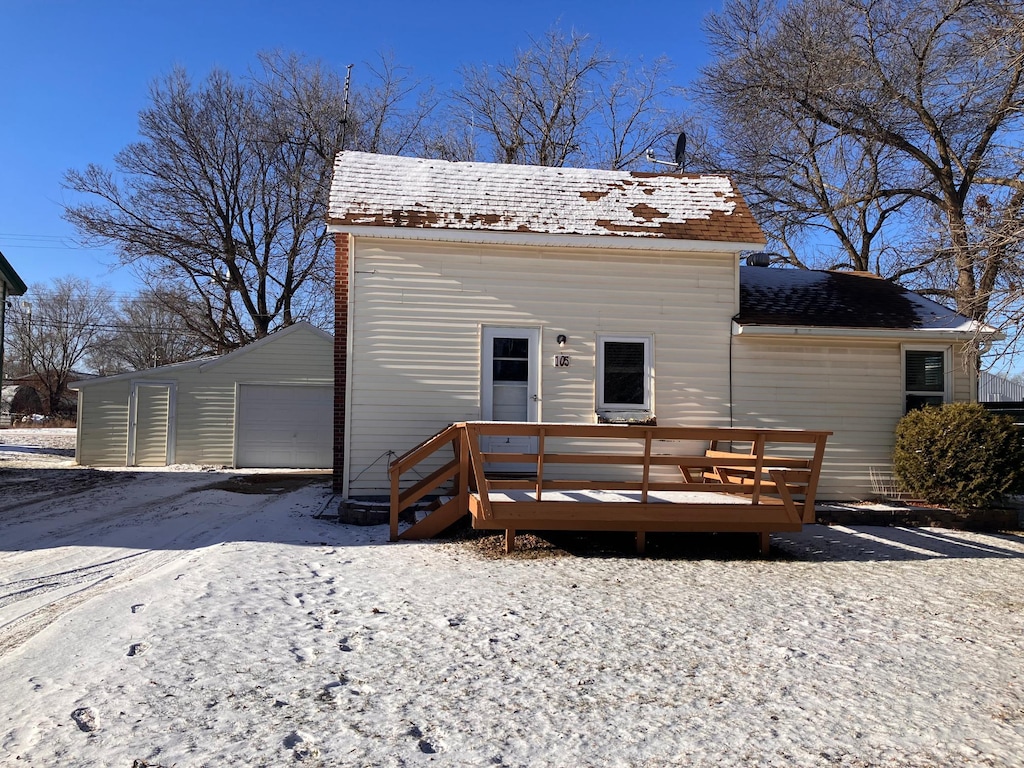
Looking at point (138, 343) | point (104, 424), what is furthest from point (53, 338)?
point (104, 424)

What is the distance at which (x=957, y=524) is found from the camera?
9.59m

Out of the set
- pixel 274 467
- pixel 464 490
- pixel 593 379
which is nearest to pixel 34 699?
pixel 464 490

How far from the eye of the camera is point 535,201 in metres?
10.5

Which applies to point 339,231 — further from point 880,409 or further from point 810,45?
point 810,45

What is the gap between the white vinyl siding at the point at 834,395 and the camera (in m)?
10.2

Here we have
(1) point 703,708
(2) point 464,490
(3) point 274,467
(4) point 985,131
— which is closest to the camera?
(1) point 703,708

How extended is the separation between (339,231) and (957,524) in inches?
361

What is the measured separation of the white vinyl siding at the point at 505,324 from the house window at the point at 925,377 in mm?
2893

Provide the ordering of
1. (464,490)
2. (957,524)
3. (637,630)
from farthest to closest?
(957,524)
(464,490)
(637,630)

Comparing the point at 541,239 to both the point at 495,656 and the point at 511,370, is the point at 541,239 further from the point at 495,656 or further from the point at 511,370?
the point at 495,656

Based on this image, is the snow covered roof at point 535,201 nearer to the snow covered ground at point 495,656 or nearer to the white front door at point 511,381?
the white front door at point 511,381

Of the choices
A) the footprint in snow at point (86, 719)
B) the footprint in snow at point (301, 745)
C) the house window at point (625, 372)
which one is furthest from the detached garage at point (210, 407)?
the footprint in snow at point (301, 745)

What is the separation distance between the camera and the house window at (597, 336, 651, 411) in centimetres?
990

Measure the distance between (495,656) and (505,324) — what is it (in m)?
5.94
